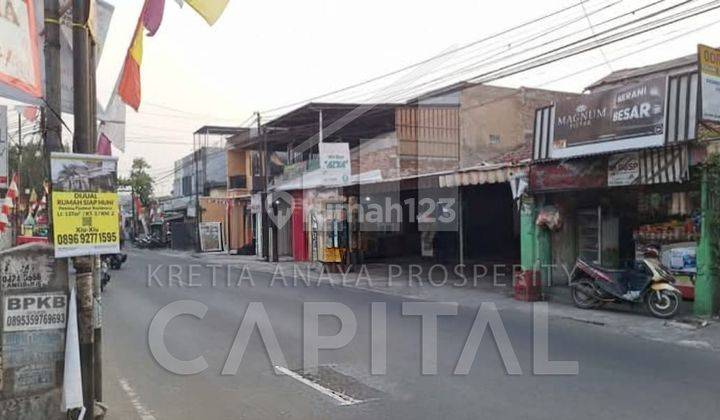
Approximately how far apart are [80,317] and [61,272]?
15.5 inches

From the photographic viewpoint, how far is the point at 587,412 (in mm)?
5770

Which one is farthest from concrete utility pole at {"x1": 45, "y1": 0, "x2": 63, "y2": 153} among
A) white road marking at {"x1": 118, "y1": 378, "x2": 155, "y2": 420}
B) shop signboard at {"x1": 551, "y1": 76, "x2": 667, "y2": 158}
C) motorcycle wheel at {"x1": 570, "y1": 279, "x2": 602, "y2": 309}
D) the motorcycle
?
motorcycle wheel at {"x1": 570, "y1": 279, "x2": 602, "y2": 309}

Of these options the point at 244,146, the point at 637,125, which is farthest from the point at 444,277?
the point at 244,146

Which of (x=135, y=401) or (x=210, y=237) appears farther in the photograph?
(x=210, y=237)

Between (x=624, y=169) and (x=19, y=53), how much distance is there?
1145 cm

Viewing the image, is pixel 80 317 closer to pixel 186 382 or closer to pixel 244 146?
pixel 186 382

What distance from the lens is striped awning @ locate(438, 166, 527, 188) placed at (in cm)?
1495

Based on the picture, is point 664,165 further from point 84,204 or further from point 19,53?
point 19,53

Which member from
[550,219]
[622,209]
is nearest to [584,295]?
[550,219]

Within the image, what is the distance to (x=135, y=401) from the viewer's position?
255 inches

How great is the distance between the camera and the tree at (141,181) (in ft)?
226

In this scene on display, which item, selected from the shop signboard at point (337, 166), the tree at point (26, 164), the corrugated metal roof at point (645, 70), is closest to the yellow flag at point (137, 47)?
the shop signboard at point (337, 166)

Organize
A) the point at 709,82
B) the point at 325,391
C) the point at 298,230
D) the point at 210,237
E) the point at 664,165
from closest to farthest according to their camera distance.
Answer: the point at 325,391 → the point at 709,82 → the point at 664,165 → the point at 298,230 → the point at 210,237

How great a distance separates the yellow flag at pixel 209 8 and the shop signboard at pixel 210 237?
1491 inches
